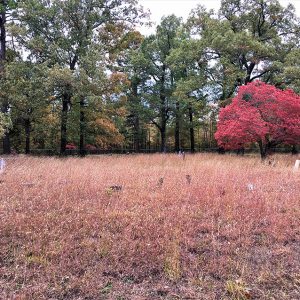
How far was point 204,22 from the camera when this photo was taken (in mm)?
21844

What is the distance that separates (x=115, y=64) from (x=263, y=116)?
11.2m

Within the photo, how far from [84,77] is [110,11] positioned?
18.8 feet

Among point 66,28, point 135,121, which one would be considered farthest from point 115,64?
point 135,121

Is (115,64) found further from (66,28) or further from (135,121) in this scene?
(135,121)

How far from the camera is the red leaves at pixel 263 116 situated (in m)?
13.6

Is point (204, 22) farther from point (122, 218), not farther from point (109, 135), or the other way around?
point (122, 218)

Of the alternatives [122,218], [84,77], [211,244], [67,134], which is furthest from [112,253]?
[67,134]

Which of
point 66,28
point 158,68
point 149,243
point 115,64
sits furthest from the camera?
point 158,68

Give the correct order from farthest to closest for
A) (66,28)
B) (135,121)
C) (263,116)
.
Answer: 1. (135,121)
2. (66,28)
3. (263,116)

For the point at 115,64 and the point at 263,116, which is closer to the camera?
the point at 263,116

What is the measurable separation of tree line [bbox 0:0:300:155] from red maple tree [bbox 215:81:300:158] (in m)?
4.22

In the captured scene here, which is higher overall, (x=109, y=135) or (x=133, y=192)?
(x=109, y=135)

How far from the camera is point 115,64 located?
20.2 m

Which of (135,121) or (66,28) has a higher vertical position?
(66,28)
